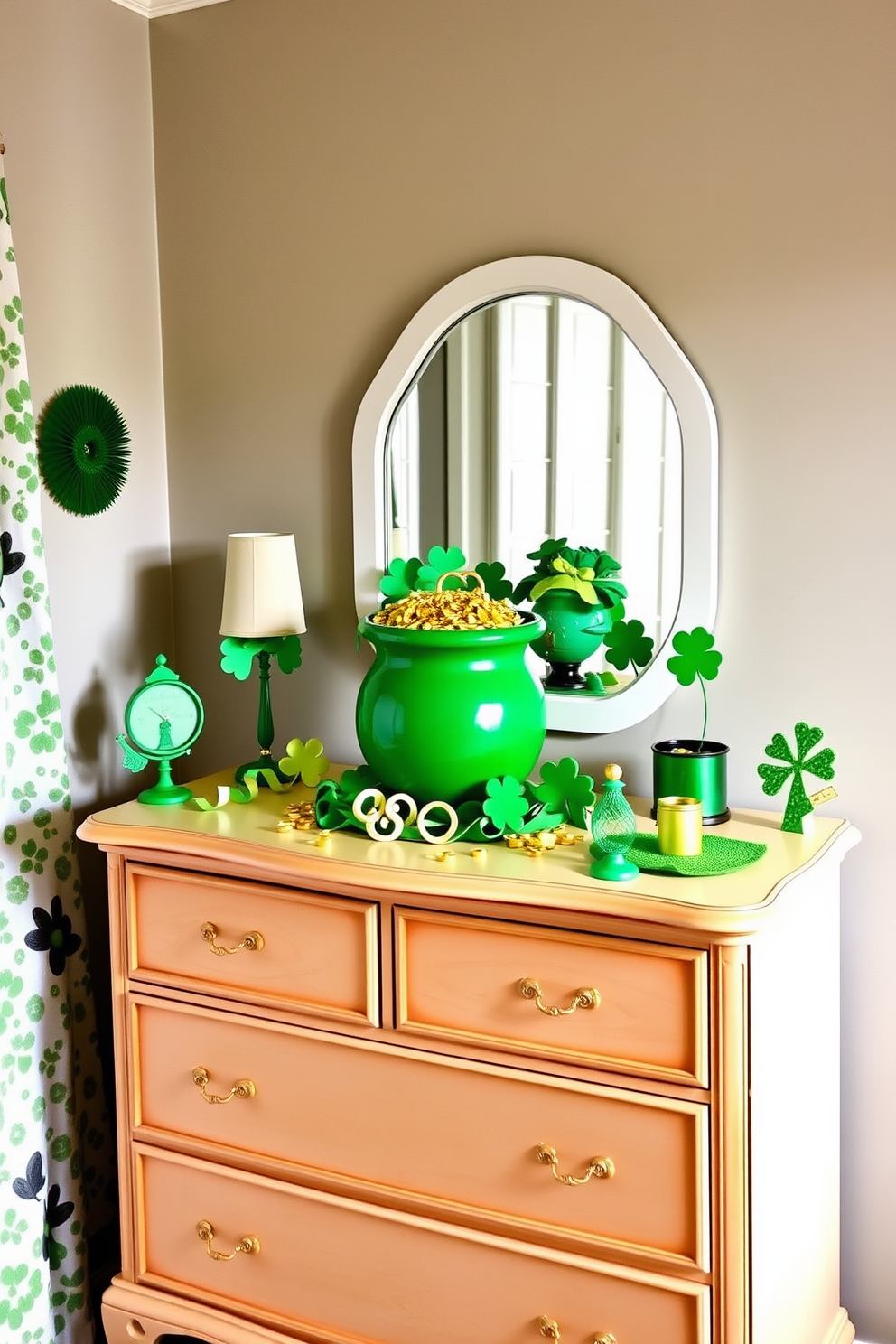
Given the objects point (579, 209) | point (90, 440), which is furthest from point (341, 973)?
point (579, 209)

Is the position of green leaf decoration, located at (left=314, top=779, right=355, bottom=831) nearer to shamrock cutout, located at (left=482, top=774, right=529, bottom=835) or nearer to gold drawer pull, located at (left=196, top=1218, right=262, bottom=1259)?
shamrock cutout, located at (left=482, top=774, right=529, bottom=835)

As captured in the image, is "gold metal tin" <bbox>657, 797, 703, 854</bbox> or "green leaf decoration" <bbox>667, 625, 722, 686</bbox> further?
"green leaf decoration" <bbox>667, 625, 722, 686</bbox>

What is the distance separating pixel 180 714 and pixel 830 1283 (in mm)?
1376

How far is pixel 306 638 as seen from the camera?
243 centimetres

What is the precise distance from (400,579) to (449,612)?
38cm

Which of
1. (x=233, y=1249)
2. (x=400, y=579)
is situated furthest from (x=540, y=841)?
(x=233, y=1249)

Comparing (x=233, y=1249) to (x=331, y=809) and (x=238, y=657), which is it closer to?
(x=331, y=809)

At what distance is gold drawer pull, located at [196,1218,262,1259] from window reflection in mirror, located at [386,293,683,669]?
1065 millimetres

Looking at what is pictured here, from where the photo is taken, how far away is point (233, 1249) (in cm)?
198

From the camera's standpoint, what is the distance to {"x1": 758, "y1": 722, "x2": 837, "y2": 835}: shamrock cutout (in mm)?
1837

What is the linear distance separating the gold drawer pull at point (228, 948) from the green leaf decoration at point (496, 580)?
69 cm

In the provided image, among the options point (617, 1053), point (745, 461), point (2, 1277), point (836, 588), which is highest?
point (745, 461)

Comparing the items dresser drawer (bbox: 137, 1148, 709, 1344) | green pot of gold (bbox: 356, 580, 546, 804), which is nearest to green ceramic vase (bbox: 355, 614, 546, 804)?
green pot of gold (bbox: 356, 580, 546, 804)

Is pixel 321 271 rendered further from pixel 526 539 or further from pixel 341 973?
pixel 341 973
